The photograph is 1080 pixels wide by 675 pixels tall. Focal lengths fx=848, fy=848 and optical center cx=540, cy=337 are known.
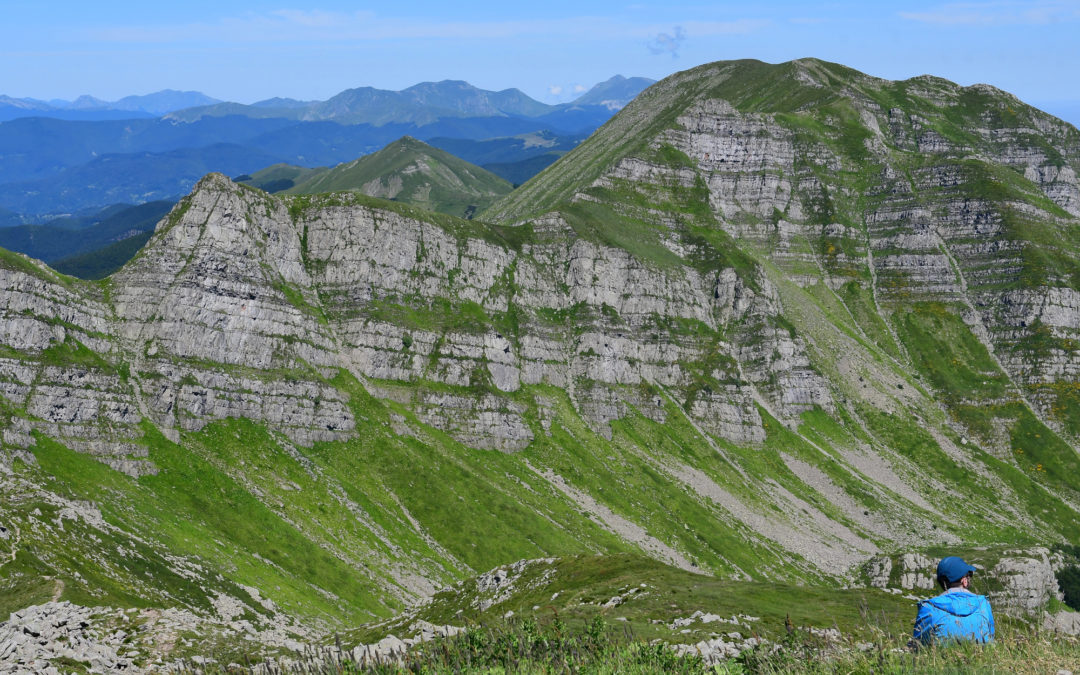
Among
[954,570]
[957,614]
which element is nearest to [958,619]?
[957,614]

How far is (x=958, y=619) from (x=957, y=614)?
0.12 m

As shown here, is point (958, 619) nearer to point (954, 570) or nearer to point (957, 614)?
point (957, 614)

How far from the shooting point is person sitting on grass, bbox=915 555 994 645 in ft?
65.3

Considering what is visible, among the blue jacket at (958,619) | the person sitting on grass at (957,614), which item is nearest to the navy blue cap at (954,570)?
the person sitting on grass at (957,614)

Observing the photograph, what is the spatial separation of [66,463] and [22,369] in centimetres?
2824

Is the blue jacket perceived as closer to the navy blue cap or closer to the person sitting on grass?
the person sitting on grass

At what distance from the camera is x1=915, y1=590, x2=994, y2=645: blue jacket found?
65.4 feet

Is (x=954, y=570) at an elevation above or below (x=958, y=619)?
above

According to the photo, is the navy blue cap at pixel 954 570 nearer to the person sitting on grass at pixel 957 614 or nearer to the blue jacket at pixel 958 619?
the person sitting on grass at pixel 957 614

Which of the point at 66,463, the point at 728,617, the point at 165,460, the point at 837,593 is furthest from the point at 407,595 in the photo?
the point at 728,617

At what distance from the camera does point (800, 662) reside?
2131 centimetres

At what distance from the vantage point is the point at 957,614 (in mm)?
20062

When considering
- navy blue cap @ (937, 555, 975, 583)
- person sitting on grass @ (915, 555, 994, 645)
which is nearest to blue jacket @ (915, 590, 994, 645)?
person sitting on grass @ (915, 555, 994, 645)

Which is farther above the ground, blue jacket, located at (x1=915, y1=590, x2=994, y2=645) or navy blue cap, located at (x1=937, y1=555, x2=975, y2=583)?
navy blue cap, located at (x1=937, y1=555, x2=975, y2=583)
